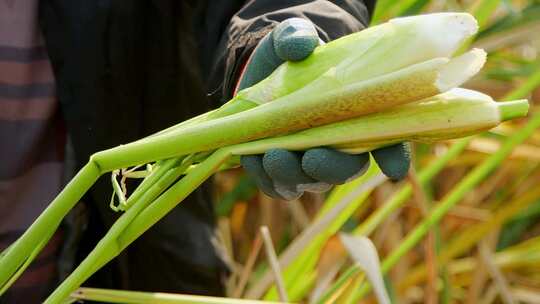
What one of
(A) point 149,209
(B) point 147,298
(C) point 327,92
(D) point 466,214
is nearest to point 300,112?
(C) point 327,92

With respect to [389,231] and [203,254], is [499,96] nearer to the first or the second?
[389,231]

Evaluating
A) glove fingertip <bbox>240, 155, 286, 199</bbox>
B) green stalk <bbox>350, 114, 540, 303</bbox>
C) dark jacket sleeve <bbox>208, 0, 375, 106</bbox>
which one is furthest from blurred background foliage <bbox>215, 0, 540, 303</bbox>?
glove fingertip <bbox>240, 155, 286, 199</bbox>

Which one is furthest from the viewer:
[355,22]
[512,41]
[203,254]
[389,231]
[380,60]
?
[389,231]

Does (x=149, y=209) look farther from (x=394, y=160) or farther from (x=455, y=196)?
(x=455, y=196)

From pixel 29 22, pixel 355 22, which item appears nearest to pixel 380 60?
pixel 355 22

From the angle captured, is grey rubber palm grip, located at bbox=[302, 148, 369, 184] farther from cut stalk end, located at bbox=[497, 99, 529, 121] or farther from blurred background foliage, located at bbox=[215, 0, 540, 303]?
blurred background foliage, located at bbox=[215, 0, 540, 303]

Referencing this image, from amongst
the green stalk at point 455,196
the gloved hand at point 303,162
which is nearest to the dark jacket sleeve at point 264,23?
the gloved hand at point 303,162

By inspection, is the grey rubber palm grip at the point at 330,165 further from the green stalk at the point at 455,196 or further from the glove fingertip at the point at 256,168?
the green stalk at the point at 455,196

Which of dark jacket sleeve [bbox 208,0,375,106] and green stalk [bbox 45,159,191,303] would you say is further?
dark jacket sleeve [bbox 208,0,375,106]
